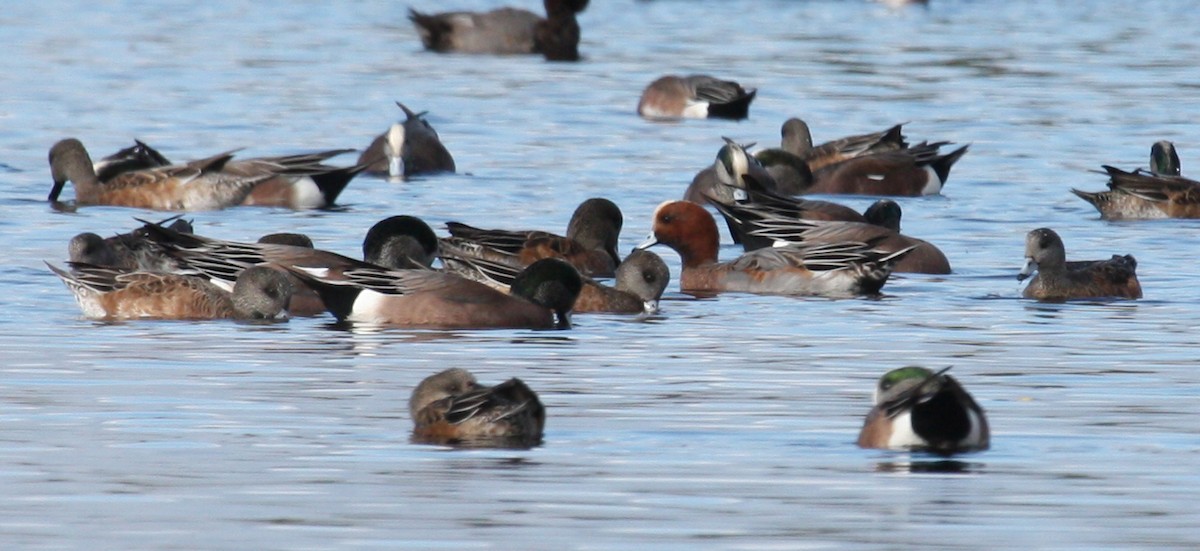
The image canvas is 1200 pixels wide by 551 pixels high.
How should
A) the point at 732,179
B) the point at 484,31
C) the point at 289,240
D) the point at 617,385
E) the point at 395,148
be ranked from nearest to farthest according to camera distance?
the point at 617,385
the point at 289,240
the point at 732,179
the point at 395,148
the point at 484,31

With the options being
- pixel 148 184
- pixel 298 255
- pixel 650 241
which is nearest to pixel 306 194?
pixel 148 184

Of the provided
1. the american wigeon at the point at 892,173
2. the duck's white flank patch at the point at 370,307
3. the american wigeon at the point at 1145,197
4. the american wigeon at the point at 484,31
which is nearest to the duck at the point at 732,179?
the american wigeon at the point at 892,173

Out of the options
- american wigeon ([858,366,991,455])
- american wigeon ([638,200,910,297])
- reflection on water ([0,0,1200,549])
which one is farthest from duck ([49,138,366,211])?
american wigeon ([858,366,991,455])

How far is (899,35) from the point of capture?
41750 millimetres

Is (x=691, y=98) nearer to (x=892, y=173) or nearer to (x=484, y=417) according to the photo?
(x=892, y=173)

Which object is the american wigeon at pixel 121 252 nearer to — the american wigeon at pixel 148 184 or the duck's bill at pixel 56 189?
the american wigeon at pixel 148 184

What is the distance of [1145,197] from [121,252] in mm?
8232

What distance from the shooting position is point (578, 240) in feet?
55.2

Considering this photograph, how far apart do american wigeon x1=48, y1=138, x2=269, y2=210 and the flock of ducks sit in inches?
0.6

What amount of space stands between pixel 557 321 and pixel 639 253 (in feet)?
3.58

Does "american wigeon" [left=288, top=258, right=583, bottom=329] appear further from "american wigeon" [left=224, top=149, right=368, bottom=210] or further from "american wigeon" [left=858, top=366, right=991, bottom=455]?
"american wigeon" [left=224, top=149, right=368, bottom=210]

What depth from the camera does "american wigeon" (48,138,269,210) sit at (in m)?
20.4

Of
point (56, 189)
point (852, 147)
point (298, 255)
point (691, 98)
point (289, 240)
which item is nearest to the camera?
point (298, 255)

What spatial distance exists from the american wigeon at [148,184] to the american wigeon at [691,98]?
8954 mm
